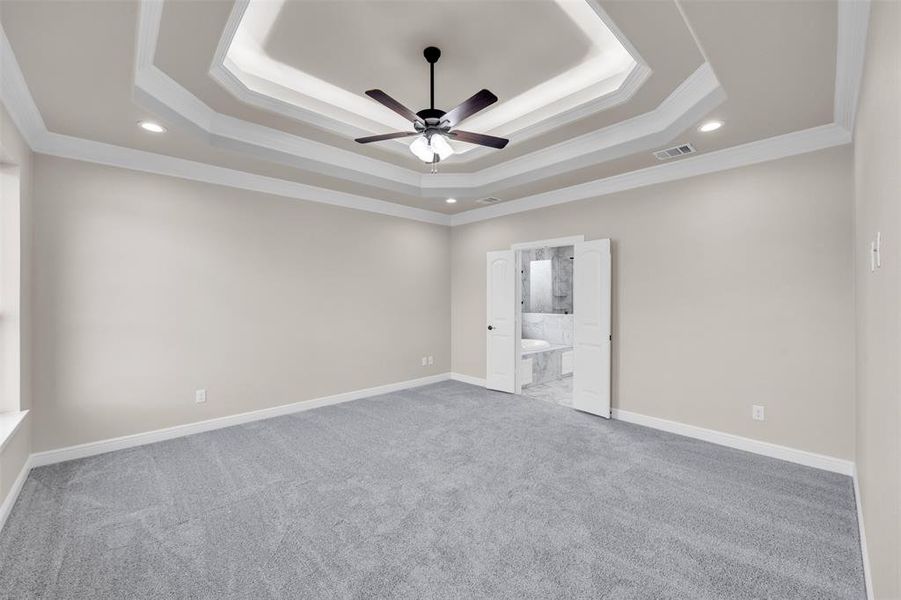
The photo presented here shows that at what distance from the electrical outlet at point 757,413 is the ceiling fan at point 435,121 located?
3120mm

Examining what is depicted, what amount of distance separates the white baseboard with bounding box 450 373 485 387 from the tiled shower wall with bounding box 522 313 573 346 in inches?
87.5

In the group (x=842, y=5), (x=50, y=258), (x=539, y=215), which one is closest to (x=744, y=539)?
(x=842, y=5)

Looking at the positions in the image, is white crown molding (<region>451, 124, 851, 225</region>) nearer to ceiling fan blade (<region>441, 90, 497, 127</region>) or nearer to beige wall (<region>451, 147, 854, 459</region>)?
beige wall (<region>451, 147, 854, 459</region>)

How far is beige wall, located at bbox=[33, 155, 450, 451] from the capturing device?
331 cm

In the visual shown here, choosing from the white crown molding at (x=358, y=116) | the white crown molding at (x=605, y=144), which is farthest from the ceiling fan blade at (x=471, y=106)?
the white crown molding at (x=605, y=144)

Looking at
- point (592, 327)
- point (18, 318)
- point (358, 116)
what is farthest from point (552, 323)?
point (18, 318)

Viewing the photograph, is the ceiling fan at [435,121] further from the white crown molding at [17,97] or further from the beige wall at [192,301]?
the beige wall at [192,301]

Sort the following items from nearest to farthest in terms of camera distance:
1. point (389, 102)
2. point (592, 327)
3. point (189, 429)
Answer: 1. point (389, 102)
2. point (189, 429)
3. point (592, 327)

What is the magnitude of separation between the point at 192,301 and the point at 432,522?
10.4 ft

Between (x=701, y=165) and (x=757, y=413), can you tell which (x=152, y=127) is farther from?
(x=757, y=413)

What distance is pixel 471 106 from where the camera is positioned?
253 centimetres

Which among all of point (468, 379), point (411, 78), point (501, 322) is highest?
point (411, 78)

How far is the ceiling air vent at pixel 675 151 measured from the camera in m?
3.50

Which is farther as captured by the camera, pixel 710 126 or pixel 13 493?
pixel 710 126
